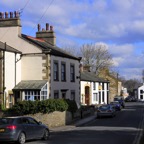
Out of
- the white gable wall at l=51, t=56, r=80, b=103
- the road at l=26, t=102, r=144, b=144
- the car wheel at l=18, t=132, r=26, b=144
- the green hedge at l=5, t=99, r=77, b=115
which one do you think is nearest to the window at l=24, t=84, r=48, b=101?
the white gable wall at l=51, t=56, r=80, b=103

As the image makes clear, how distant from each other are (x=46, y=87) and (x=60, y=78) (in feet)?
12.0

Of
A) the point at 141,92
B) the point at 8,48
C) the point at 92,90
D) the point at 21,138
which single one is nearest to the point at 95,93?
the point at 92,90

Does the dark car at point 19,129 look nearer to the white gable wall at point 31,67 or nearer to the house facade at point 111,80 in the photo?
the white gable wall at point 31,67

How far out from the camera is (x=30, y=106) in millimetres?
32688

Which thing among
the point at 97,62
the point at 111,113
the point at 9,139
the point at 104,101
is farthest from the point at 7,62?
the point at 97,62

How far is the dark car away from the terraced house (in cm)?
1482

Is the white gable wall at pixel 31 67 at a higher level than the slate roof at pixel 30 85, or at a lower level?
higher

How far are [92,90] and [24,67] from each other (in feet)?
86.8

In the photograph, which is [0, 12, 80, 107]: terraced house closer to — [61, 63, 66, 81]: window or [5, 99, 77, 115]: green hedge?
[61, 63, 66, 81]: window

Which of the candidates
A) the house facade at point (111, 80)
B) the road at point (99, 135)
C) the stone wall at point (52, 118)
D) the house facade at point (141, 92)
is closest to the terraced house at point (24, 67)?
the stone wall at point (52, 118)

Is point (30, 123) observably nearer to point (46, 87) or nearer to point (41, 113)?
point (41, 113)

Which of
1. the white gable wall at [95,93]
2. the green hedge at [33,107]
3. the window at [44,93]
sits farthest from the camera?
the white gable wall at [95,93]

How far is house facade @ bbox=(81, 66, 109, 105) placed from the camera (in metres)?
60.5

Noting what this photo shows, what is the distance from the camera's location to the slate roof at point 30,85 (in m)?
37.2
